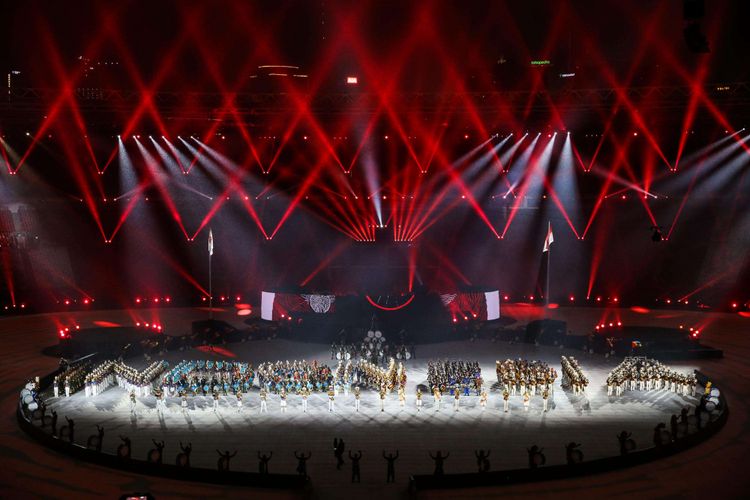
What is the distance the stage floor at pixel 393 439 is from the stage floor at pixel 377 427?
0.12 feet

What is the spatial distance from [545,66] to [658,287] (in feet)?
57.8

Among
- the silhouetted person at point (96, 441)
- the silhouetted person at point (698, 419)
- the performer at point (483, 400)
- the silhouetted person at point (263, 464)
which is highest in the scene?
the performer at point (483, 400)

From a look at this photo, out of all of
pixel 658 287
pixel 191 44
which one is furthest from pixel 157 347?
pixel 658 287

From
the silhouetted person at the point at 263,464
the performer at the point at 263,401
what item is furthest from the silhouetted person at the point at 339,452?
the performer at the point at 263,401

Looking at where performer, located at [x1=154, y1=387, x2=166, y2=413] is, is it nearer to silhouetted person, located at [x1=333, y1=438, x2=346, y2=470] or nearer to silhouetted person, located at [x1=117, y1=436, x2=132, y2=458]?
silhouetted person, located at [x1=117, y1=436, x2=132, y2=458]

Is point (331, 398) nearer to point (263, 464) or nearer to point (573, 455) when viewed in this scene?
point (263, 464)

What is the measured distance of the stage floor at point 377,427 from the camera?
2033 centimetres

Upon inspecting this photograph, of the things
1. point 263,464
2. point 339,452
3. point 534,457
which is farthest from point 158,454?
point 534,457

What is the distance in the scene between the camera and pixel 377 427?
23125mm

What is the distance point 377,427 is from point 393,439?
124 centimetres

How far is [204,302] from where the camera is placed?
49.3 meters

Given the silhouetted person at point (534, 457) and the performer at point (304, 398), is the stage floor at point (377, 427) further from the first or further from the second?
the silhouetted person at point (534, 457)

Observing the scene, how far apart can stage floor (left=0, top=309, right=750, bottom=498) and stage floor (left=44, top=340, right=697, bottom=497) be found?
0.12 ft

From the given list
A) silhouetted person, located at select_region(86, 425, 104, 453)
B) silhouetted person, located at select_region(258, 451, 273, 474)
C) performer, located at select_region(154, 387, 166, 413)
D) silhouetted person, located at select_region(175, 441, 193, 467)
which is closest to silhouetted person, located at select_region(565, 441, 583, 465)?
silhouetted person, located at select_region(258, 451, 273, 474)
